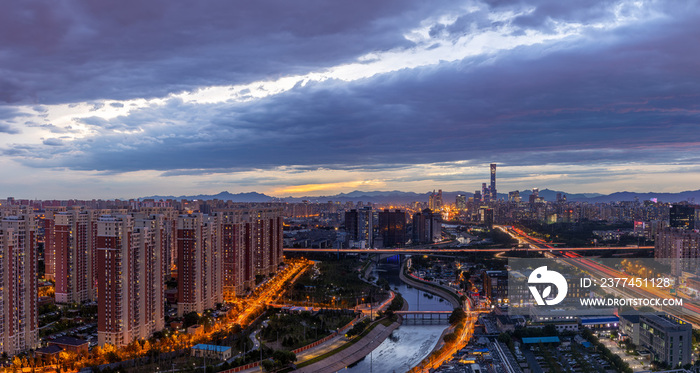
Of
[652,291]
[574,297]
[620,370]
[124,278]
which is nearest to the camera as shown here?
[620,370]

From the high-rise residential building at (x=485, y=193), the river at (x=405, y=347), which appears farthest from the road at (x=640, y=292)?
the high-rise residential building at (x=485, y=193)

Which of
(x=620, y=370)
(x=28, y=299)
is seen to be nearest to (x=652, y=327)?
(x=620, y=370)

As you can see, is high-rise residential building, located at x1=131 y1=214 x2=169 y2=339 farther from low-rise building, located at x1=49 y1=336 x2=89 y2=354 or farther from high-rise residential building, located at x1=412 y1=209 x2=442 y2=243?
high-rise residential building, located at x1=412 y1=209 x2=442 y2=243

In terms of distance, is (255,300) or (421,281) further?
(421,281)

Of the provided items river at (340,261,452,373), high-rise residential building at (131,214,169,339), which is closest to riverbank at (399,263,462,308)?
river at (340,261,452,373)

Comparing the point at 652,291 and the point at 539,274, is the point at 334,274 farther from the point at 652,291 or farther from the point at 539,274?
the point at 652,291

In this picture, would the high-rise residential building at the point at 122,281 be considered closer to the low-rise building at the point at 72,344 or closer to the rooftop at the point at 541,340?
the low-rise building at the point at 72,344

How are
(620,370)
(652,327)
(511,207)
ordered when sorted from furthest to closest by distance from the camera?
1. (511,207)
2. (652,327)
3. (620,370)
